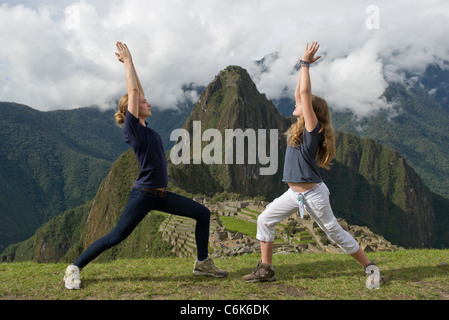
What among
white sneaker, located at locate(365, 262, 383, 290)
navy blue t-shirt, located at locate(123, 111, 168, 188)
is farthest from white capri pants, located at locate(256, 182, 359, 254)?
navy blue t-shirt, located at locate(123, 111, 168, 188)

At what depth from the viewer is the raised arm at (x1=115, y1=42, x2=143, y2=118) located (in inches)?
172

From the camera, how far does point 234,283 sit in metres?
4.52

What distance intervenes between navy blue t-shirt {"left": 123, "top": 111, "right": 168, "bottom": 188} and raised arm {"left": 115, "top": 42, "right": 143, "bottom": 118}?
0.11m

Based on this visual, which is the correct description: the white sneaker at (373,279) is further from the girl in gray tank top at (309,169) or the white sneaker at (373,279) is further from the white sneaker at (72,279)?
the white sneaker at (72,279)

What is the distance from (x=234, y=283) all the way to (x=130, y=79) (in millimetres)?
3149

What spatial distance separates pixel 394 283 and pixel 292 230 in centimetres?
3708

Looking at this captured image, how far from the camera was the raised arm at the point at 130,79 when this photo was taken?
438cm

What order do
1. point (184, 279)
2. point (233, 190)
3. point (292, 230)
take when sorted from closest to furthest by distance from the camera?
point (184, 279)
point (292, 230)
point (233, 190)

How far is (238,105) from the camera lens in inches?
5778

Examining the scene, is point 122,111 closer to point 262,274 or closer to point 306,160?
point 306,160

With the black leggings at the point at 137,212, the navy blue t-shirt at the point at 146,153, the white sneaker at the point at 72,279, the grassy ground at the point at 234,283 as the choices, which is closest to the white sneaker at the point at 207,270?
the grassy ground at the point at 234,283

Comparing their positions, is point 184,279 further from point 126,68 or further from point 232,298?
point 126,68

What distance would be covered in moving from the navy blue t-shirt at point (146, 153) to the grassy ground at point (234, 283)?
1.41m

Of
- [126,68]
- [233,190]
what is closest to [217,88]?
[233,190]
